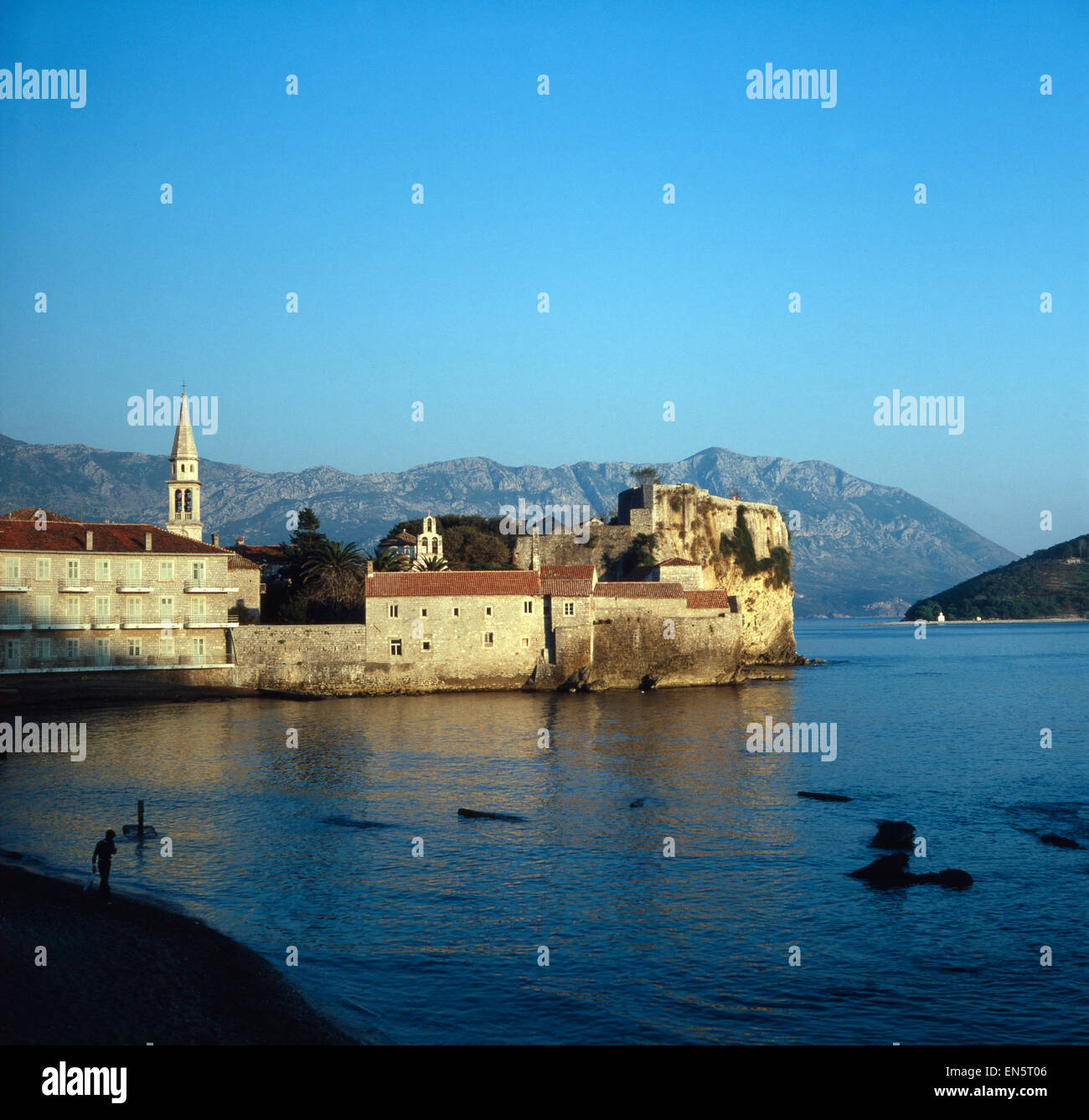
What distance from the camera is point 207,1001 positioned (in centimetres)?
1599

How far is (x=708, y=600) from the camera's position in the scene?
222ft

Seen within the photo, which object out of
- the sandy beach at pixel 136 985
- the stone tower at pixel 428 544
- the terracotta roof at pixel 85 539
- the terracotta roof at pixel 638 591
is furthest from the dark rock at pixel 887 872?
the stone tower at pixel 428 544

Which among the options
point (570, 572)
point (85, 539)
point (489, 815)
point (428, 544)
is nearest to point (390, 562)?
point (428, 544)

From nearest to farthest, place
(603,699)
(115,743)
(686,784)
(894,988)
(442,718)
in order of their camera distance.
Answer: (894,988) → (686,784) → (115,743) → (442,718) → (603,699)

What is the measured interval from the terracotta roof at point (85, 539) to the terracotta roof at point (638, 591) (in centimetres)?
2296

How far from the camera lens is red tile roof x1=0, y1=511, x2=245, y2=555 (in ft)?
187

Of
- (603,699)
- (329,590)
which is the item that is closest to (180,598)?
(329,590)

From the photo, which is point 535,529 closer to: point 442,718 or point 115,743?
point 442,718

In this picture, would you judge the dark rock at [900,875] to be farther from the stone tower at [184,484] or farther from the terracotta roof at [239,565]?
the stone tower at [184,484]

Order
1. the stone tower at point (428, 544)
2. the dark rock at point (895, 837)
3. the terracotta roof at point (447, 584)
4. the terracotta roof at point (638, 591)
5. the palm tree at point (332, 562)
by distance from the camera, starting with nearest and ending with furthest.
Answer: the dark rock at point (895, 837), the terracotta roof at point (447, 584), the terracotta roof at point (638, 591), the palm tree at point (332, 562), the stone tower at point (428, 544)

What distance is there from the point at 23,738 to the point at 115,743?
16.4 ft

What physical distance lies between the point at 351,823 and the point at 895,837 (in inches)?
563

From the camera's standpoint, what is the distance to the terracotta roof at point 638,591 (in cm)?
6456

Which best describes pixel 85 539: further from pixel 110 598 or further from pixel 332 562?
pixel 332 562
